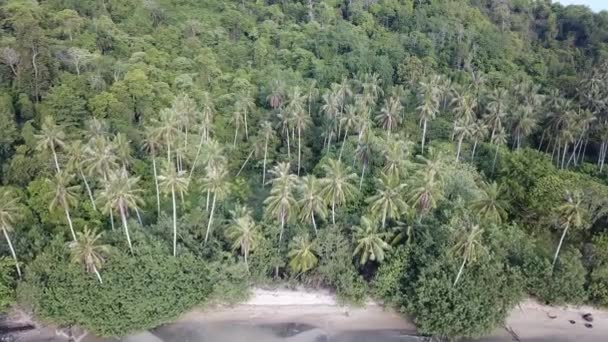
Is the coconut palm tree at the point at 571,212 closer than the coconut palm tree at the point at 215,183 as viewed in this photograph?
Yes

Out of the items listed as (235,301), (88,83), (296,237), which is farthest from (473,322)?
(88,83)

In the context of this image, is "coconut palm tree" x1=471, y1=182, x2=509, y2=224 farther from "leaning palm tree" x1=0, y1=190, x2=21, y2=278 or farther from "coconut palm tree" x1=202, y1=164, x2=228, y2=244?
"leaning palm tree" x1=0, y1=190, x2=21, y2=278

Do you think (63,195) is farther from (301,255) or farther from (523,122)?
(523,122)

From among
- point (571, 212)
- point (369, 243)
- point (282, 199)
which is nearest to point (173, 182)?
point (282, 199)

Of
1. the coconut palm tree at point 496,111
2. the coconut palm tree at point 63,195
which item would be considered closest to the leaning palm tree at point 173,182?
the coconut palm tree at point 63,195

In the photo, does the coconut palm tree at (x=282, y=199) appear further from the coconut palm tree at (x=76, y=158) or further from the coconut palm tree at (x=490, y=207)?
the coconut palm tree at (x=76, y=158)

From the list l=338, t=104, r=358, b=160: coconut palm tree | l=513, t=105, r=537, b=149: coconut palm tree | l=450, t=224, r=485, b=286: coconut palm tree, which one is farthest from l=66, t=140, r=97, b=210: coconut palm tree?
l=513, t=105, r=537, b=149: coconut palm tree
